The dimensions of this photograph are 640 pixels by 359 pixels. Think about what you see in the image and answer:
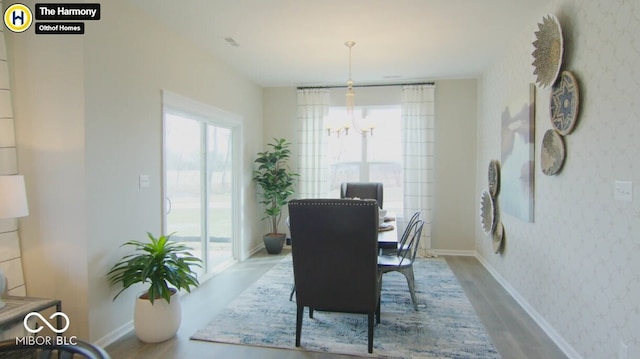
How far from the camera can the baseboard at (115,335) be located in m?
2.57

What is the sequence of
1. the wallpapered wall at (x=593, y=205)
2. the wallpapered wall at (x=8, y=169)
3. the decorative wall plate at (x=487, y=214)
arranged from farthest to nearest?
the decorative wall plate at (x=487, y=214), the wallpapered wall at (x=8, y=169), the wallpapered wall at (x=593, y=205)

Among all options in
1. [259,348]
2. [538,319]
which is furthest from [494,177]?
[259,348]

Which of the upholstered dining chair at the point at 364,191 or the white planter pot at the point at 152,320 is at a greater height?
the upholstered dining chair at the point at 364,191

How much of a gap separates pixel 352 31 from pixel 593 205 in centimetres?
242

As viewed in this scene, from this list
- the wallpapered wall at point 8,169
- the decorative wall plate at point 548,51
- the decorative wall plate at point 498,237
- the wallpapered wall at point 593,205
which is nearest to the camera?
the wallpapered wall at point 593,205

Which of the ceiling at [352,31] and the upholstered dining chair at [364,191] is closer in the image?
the ceiling at [352,31]

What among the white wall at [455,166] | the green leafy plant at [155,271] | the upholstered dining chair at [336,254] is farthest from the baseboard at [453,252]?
the green leafy plant at [155,271]

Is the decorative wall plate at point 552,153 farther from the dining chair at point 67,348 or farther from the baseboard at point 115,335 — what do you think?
the baseboard at point 115,335

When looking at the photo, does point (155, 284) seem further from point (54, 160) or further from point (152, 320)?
point (54, 160)

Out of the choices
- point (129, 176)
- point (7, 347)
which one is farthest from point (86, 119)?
point (7, 347)

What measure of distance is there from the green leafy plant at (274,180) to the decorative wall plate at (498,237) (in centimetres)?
279

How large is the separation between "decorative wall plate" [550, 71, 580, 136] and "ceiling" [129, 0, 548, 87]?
80 centimetres

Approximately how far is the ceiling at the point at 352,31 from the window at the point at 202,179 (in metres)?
0.74

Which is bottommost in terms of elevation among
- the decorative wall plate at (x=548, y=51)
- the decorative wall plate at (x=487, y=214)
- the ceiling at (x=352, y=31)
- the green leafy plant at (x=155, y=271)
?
the green leafy plant at (x=155, y=271)
